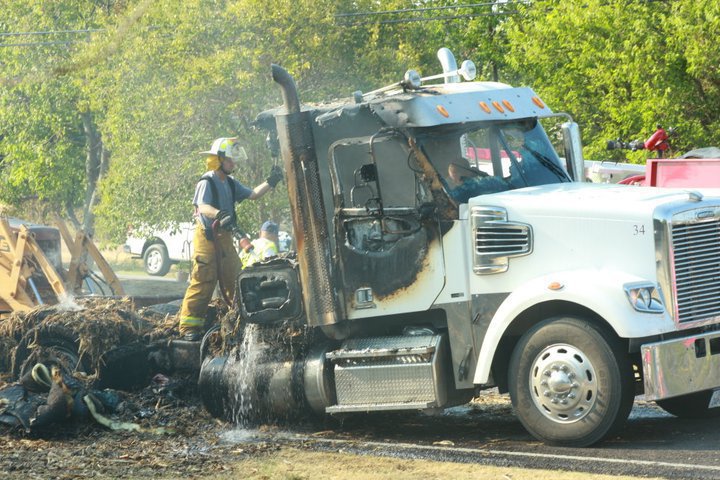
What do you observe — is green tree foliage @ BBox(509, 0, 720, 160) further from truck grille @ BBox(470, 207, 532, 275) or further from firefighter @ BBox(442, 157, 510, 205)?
truck grille @ BBox(470, 207, 532, 275)

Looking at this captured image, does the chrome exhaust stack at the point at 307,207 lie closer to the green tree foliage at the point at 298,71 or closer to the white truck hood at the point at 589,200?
the white truck hood at the point at 589,200

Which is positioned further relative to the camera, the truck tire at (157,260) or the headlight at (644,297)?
the truck tire at (157,260)

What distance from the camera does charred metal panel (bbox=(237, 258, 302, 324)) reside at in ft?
30.1

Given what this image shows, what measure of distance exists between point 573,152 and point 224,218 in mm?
2919

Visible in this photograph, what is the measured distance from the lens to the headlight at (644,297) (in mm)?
7680

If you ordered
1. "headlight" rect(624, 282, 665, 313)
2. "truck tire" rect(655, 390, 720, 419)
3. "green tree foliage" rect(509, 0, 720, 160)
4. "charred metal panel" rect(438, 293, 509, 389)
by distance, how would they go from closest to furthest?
"headlight" rect(624, 282, 665, 313) → "charred metal panel" rect(438, 293, 509, 389) → "truck tire" rect(655, 390, 720, 419) → "green tree foliage" rect(509, 0, 720, 160)

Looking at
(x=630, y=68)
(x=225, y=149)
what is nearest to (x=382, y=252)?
(x=225, y=149)

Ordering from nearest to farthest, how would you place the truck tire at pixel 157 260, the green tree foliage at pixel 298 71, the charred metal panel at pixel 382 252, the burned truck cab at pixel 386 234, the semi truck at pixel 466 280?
the semi truck at pixel 466 280 < the burned truck cab at pixel 386 234 < the charred metal panel at pixel 382 252 < the green tree foliage at pixel 298 71 < the truck tire at pixel 157 260

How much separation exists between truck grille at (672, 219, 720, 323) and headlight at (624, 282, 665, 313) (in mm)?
159

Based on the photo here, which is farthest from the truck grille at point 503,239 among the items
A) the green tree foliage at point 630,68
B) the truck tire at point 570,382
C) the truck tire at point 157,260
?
the truck tire at point 157,260

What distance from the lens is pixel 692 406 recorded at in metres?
9.25

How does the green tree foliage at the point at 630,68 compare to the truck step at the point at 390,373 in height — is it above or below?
above

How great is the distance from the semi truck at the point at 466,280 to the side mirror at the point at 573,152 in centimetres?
3

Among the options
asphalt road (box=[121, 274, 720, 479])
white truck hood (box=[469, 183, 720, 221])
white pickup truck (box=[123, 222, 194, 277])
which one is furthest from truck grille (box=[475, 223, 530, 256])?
white pickup truck (box=[123, 222, 194, 277])
